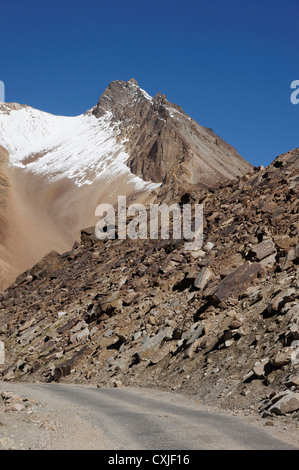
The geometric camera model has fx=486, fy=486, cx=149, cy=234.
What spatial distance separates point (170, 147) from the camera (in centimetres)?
10112

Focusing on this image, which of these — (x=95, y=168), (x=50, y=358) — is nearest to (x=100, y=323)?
(x=50, y=358)

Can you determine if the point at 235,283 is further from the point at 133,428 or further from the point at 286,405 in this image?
the point at 133,428

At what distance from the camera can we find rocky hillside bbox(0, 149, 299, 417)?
48.8 feet

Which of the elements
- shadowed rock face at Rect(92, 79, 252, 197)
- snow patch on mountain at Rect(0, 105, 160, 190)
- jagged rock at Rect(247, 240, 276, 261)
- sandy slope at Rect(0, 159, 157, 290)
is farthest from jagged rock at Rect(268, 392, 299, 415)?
snow patch on mountain at Rect(0, 105, 160, 190)

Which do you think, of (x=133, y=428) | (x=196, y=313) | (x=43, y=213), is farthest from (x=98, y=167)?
(x=133, y=428)

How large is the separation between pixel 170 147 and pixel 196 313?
275 ft

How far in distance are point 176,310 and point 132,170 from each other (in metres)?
84.0

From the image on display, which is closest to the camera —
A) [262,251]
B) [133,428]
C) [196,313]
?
[133,428]

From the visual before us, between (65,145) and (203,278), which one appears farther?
(65,145)

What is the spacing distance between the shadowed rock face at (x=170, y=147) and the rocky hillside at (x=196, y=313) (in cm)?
5024

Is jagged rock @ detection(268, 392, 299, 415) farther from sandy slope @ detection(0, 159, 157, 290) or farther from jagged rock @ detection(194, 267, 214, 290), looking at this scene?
sandy slope @ detection(0, 159, 157, 290)

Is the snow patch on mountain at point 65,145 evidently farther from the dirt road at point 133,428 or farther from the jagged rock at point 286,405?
the jagged rock at point 286,405

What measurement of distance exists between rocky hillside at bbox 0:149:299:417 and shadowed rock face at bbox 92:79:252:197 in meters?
50.2
